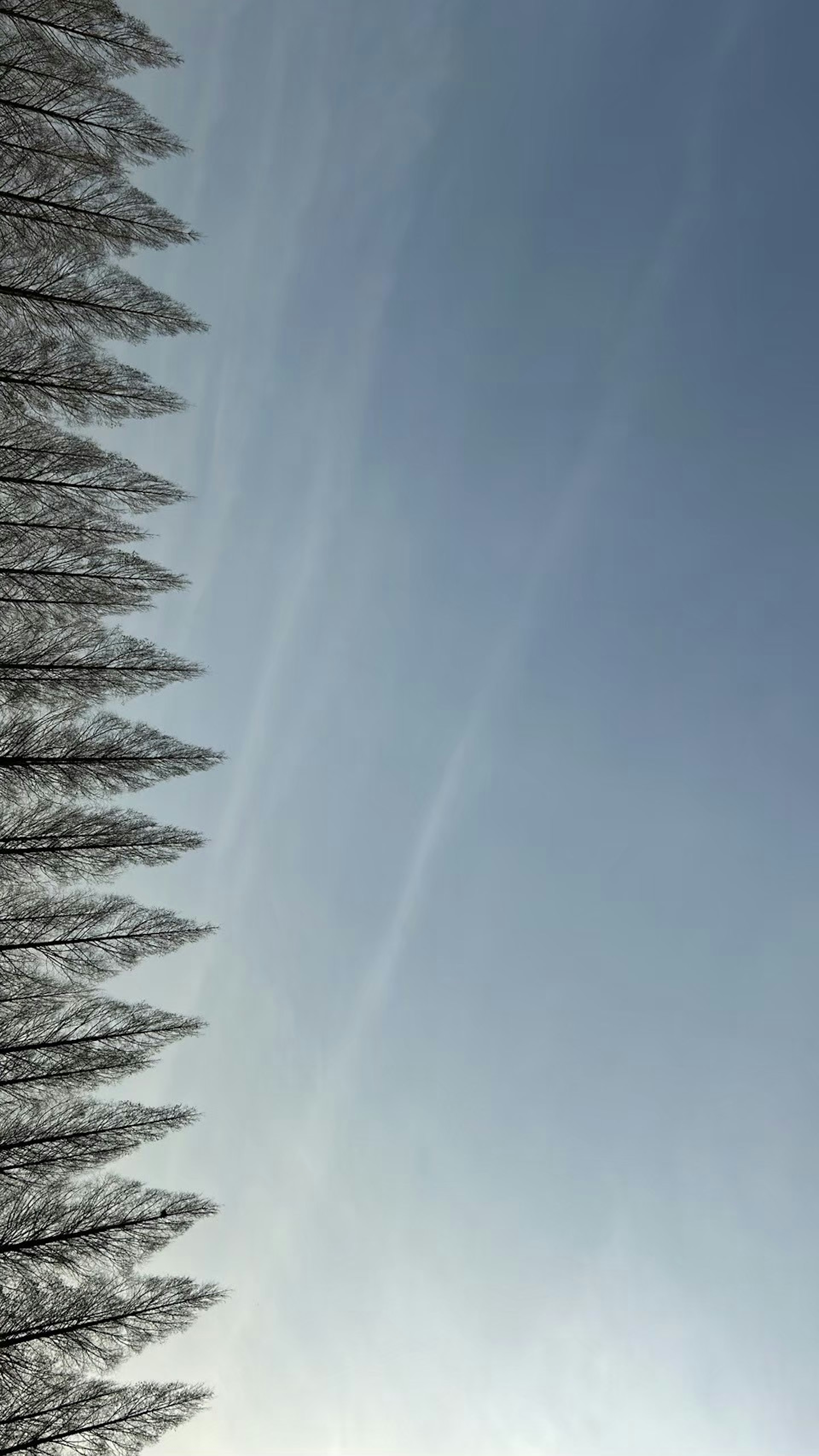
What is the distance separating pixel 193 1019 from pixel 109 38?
675 inches

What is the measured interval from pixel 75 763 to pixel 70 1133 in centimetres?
553

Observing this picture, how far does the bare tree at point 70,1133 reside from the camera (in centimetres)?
1136

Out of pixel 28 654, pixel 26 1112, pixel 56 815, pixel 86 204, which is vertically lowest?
pixel 26 1112

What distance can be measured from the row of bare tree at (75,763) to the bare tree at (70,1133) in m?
0.03

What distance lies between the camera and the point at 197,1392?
12000 millimetres

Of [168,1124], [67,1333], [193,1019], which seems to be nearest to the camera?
[67,1333]

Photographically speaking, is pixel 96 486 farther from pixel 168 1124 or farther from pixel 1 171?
pixel 168 1124

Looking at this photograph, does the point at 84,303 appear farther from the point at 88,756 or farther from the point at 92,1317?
the point at 92,1317

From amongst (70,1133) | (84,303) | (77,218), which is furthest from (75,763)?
(77,218)

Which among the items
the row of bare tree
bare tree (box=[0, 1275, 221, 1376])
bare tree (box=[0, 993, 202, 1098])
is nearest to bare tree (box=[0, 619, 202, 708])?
the row of bare tree

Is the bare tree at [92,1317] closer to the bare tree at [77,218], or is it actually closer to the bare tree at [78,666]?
the bare tree at [78,666]

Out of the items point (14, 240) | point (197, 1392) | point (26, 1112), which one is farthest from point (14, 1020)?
point (14, 240)

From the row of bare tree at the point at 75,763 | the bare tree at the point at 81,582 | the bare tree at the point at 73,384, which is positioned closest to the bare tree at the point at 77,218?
the row of bare tree at the point at 75,763

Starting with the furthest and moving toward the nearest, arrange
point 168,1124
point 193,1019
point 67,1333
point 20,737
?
point 193,1019, point 168,1124, point 20,737, point 67,1333
